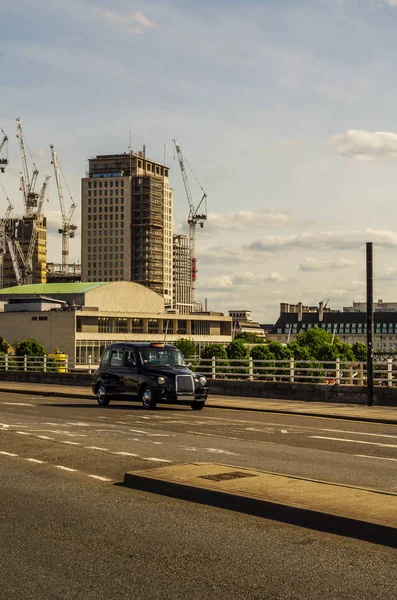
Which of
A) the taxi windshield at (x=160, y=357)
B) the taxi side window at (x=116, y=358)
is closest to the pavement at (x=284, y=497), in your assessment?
the taxi windshield at (x=160, y=357)

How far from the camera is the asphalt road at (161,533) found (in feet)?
22.9

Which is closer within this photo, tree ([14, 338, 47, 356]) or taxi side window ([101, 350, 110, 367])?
taxi side window ([101, 350, 110, 367])

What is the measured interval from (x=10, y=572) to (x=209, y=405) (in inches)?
942

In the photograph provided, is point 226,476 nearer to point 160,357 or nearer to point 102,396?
point 160,357

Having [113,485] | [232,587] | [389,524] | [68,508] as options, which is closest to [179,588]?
[232,587]

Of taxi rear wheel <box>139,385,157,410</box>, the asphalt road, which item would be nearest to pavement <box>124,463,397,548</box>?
the asphalt road

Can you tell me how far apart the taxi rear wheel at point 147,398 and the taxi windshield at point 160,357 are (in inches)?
32.7

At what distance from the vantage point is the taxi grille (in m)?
28.3

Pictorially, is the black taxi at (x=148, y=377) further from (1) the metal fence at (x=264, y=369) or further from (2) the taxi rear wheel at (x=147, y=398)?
(1) the metal fence at (x=264, y=369)

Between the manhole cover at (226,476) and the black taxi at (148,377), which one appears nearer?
the manhole cover at (226,476)

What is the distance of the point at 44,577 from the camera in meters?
7.23

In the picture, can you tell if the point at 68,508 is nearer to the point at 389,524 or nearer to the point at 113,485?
the point at 113,485

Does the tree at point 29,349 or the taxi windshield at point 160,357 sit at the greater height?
the tree at point 29,349

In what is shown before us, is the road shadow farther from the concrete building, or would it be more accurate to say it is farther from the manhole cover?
the concrete building
